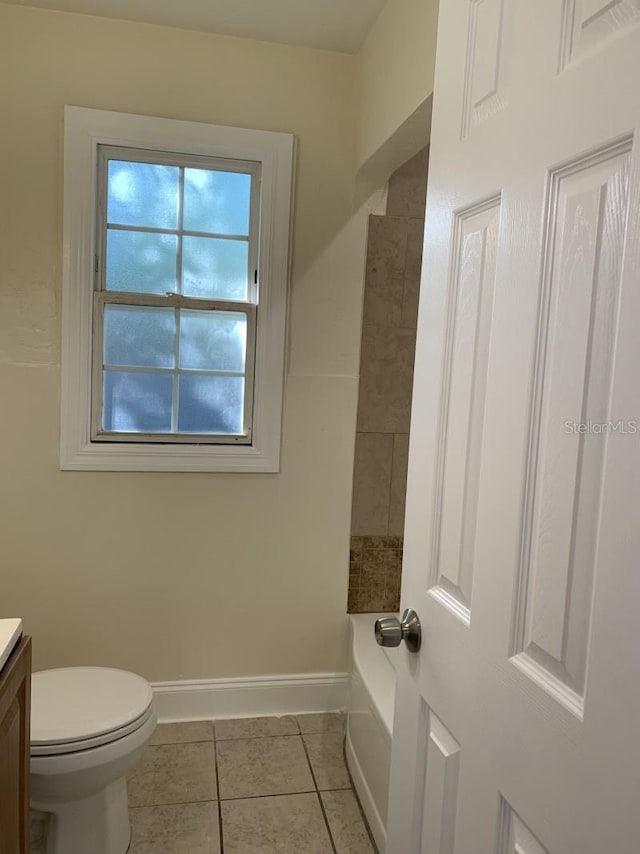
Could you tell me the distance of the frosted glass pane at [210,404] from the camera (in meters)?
2.45

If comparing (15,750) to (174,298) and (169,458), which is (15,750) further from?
(174,298)

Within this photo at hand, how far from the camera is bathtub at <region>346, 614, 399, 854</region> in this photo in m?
1.85

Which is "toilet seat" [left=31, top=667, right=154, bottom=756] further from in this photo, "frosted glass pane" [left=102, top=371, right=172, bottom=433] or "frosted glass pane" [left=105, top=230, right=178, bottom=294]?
"frosted glass pane" [left=105, top=230, right=178, bottom=294]

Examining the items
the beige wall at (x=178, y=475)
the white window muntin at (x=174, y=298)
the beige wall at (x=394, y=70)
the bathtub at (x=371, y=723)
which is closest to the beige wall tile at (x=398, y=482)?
the beige wall at (x=178, y=475)

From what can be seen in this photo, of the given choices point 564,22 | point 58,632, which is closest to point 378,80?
point 564,22

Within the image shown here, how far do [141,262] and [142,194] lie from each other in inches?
9.7

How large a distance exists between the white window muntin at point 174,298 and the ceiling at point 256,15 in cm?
43

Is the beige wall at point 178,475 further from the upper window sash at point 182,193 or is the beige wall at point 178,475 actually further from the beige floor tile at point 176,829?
the beige floor tile at point 176,829

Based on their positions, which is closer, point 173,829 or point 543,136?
point 543,136

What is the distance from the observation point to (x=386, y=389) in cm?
258

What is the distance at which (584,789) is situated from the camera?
0.68 m

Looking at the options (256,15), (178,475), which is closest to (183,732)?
(178,475)

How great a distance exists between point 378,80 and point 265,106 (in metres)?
0.44

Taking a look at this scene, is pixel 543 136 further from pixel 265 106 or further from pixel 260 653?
pixel 260 653
